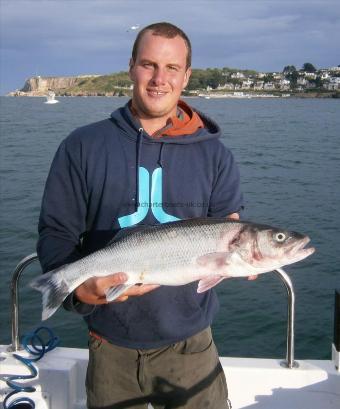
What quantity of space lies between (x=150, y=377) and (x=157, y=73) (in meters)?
2.15

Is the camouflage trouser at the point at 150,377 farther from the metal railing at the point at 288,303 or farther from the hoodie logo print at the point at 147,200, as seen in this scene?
the metal railing at the point at 288,303

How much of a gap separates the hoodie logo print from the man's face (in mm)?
468

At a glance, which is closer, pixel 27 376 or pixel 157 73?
pixel 157 73

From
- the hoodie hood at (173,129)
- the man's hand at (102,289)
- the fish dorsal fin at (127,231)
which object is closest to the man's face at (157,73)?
the hoodie hood at (173,129)

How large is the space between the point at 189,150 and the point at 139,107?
48 centimetres

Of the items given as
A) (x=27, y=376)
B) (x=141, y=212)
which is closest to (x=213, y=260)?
(x=141, y=212)

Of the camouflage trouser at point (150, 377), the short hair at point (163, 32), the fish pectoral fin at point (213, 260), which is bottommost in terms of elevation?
the camouflage trouser at point (150, 377)

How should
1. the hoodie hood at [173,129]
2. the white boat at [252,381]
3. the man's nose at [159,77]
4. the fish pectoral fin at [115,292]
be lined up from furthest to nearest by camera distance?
the white boat at [252,381]
the hoodie hood at [173,129]
the man's nose at [159,77]
the fish pectoral fin at [115,292]

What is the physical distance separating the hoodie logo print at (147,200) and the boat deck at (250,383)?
1.82 m

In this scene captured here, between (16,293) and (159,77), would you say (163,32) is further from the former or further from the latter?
(16,293)

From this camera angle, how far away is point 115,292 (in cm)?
346

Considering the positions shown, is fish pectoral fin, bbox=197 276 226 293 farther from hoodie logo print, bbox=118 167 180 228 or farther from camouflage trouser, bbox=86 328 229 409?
hoodie logo print, bbox=118 167 180 228

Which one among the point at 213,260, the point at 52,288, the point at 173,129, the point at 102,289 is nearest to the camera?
the point at 102,289

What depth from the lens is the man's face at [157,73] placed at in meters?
3.72
